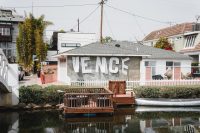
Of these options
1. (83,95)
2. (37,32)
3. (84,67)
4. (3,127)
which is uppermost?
(37,32)

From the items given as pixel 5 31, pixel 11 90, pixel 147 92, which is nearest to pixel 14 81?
pixel 11 90

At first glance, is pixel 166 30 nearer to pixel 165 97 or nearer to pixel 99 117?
pixel 165 97

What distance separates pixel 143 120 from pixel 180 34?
3445 cm

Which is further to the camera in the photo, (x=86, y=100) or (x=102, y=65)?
(x=102, y=65)

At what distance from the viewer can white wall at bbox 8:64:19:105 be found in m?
24.6

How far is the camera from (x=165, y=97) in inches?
1048

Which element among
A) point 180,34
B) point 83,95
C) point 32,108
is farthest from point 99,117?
point 180,34

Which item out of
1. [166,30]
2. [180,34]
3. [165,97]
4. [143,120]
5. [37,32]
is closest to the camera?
[143,120]

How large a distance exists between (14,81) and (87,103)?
6192 millimetres

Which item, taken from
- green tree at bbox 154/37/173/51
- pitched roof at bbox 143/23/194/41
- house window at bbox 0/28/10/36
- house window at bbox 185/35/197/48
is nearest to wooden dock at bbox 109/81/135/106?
house window at bbox 185/35/197/48

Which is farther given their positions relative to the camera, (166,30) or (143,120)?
(166,30)

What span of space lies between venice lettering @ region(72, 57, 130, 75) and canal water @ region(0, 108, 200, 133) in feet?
24.4

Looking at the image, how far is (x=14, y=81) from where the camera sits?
24.8 meters

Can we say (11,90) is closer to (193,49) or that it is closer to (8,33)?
(193,49)
